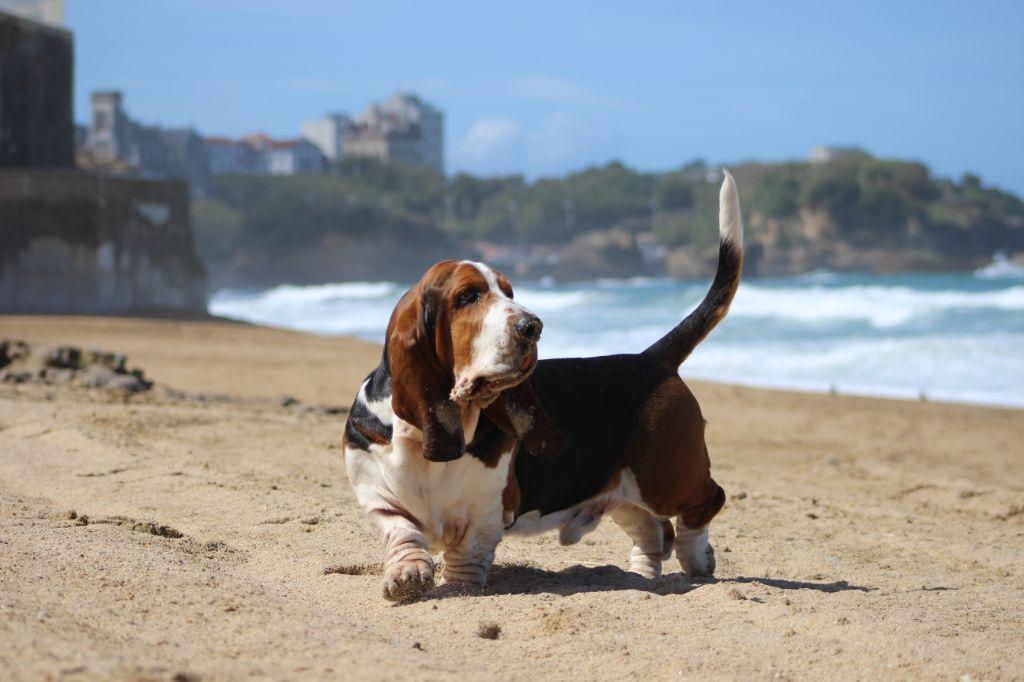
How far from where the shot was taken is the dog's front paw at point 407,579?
4.00 metres

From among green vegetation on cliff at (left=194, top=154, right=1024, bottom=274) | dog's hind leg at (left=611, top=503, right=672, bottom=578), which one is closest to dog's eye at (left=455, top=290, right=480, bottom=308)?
dog's hind leg at (left=611, top=503, right=672, bottom=578)

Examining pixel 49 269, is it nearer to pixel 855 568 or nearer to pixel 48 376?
pixel 48 376

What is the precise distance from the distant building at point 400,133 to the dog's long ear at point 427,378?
14325 cm

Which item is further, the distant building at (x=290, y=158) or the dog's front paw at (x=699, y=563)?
the distant building at (x=290, y=158)

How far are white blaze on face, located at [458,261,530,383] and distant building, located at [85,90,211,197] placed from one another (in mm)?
79603

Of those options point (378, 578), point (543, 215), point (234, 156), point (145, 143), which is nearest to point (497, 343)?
point (378, 578)

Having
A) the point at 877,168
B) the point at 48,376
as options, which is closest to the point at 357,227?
the point at 877,168

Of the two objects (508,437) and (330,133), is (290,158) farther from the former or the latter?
(508,437)

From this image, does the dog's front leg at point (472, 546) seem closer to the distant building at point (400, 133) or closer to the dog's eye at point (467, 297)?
the dog's eye at point (467, 297)

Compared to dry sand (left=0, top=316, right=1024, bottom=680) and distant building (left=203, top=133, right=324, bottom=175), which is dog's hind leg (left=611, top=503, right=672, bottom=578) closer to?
Result: dry sand (left=0, top=316, right=1024, bottom=680)

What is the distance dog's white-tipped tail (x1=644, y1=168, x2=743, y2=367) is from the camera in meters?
4.90

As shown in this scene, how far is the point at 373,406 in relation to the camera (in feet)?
13.6

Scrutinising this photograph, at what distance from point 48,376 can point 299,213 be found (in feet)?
296

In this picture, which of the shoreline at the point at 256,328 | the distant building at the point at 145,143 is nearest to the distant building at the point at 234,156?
the distant building at the point at 145,143
